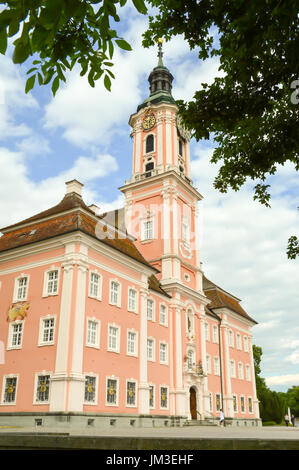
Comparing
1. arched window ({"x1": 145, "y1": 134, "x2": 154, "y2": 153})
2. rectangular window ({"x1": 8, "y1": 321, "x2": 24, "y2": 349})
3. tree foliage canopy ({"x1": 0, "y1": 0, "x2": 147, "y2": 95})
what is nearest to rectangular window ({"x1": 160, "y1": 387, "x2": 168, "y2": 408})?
rectangular window ({"x1": 8, "y1": 321, "x2": 24, "y2": 349})

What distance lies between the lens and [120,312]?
29.1m

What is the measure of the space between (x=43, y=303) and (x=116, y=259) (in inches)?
226

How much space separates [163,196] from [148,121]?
9893 millimetres

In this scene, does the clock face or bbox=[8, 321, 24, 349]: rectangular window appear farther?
the clock face

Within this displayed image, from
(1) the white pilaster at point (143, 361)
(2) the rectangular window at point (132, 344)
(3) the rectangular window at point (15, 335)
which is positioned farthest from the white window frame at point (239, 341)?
(3) the rectangular window at point (15, 335)

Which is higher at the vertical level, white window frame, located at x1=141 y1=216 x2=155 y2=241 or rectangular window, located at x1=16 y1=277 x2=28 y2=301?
white window frame, located at x1=141 y1=216 x2=155 y2=241

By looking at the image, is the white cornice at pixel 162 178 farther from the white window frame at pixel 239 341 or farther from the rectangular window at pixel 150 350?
the white window frame at pixel 239 341

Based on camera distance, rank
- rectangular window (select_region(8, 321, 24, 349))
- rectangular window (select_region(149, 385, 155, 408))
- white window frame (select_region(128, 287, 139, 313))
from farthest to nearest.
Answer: rectangular window (select_region(149, 385, 155, 408)), white window frame (select_region(128, 287, 139, 313)), rectangular window (select_region(8, 321, 24, 349))

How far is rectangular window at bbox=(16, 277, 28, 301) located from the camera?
90.5ft

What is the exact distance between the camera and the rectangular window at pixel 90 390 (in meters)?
24.8

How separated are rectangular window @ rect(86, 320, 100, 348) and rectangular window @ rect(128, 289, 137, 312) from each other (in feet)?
12.7

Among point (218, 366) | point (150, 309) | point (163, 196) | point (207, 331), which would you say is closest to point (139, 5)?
point (150, 309)

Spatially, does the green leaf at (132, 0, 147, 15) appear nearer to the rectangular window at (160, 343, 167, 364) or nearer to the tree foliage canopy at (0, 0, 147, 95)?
the tree foliage canopy at (0, 0, 147, 95)

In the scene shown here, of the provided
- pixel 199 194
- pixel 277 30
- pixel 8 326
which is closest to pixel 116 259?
pixel 8 326
